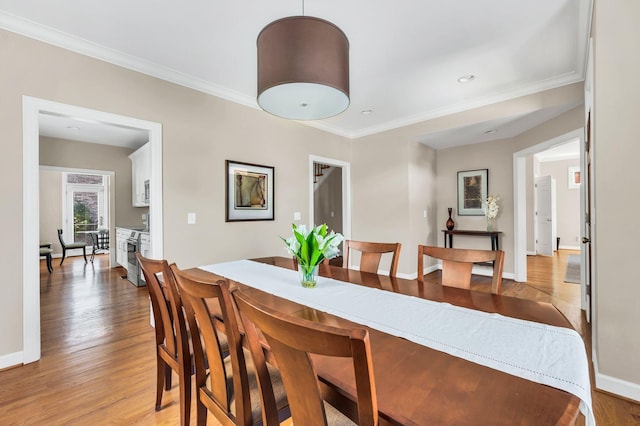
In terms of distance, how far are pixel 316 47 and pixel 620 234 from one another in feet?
7.10

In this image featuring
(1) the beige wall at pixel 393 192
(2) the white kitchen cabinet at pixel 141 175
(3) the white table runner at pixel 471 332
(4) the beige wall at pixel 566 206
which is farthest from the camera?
(4) the beige wall at pixel 566 206

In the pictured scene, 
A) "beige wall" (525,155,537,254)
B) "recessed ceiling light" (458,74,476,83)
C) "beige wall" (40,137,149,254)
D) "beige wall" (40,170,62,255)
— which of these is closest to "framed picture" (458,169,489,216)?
"recessed ceiling light" (458,74,476,83)

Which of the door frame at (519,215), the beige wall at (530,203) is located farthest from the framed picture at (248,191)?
the beige wall at (530,203)

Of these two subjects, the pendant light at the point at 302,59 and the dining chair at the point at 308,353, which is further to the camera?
the pendant light at the point at 302,59

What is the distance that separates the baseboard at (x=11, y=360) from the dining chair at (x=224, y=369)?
1.94m

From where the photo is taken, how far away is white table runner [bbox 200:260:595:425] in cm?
77

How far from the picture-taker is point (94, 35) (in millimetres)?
2375

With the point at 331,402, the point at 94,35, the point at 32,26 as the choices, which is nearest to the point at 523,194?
the point at 331,402

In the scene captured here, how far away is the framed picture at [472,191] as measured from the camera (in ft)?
16.4

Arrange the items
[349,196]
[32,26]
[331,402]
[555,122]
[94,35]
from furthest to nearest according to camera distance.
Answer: [349,196], [555,122], [94,35], [32,26], [331,402]

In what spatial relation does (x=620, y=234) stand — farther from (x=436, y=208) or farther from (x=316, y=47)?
(x=436, y=208)

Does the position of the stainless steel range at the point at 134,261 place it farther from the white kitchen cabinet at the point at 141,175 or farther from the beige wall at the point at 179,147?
the beige wall at the point at 179,147

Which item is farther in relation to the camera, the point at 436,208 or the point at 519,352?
the point at 436,208

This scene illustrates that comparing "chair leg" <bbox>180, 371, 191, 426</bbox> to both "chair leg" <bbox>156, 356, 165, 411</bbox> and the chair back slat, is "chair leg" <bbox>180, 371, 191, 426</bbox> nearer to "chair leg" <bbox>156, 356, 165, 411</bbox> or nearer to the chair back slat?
the chair back slat
